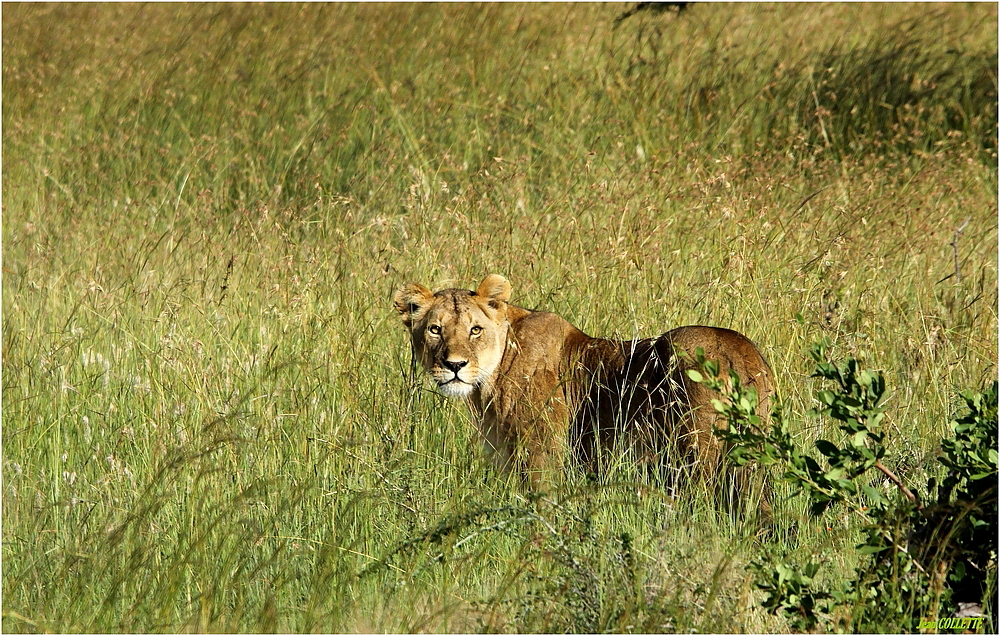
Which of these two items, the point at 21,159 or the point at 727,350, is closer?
the point at 727,350

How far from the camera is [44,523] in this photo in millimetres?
3557

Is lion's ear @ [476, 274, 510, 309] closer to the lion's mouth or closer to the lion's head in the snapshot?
the lion's head

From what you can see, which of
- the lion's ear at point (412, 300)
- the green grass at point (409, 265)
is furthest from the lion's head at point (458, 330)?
the green grass at point (409, 265)

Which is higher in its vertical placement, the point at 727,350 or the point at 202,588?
the point at 727,350

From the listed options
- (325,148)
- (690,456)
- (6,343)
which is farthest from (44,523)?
(325,148)

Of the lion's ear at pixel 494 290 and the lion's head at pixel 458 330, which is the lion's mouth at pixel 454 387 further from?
the lion's ear at pixel 494 290

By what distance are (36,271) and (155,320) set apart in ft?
5.30

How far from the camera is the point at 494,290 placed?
15.2 feet

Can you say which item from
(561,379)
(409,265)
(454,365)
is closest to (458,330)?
(454,365)

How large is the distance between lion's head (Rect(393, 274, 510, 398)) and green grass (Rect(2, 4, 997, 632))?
0.16 metres

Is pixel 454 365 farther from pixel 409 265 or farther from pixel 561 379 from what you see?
pixel 409 265

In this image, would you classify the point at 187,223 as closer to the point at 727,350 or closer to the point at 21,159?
the point at 21,159

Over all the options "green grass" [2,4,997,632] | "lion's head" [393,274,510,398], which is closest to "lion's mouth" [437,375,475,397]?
"lion's head" [393,274,510,398]

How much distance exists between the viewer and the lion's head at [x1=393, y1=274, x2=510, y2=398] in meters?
4.40
